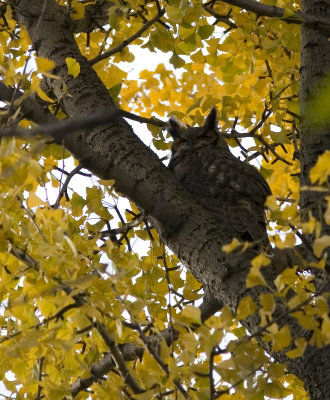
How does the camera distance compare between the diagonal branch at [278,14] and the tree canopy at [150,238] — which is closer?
the tree canopy at [150,238]

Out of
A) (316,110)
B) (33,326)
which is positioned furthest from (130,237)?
(33,326)

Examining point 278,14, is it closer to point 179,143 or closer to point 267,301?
point 267,301

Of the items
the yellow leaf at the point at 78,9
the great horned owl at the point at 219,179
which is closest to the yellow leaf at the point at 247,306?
the great horned owl at the point at 219,179

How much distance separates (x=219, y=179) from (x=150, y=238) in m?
0.72

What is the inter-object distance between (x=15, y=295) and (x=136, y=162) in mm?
767

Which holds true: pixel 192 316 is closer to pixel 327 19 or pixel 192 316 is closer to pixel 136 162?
pixel 136 162

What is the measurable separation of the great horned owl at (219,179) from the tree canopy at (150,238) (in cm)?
21

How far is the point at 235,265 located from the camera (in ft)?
7.51

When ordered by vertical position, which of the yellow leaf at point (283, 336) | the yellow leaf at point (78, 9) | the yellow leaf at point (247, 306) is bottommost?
the yellow leaf at point (283, 336)

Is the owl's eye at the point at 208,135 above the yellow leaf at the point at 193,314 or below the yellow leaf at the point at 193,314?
above

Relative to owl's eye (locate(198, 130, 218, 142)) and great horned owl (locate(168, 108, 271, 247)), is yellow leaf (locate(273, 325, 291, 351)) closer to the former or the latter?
great horned owl (locate(168, 108, 271, 247))

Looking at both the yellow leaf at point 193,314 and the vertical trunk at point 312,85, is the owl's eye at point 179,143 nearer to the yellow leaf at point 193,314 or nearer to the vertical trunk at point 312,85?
the vertical trunk at point 312,85

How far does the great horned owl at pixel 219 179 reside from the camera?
11.5 ft

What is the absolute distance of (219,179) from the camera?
3961 mm
